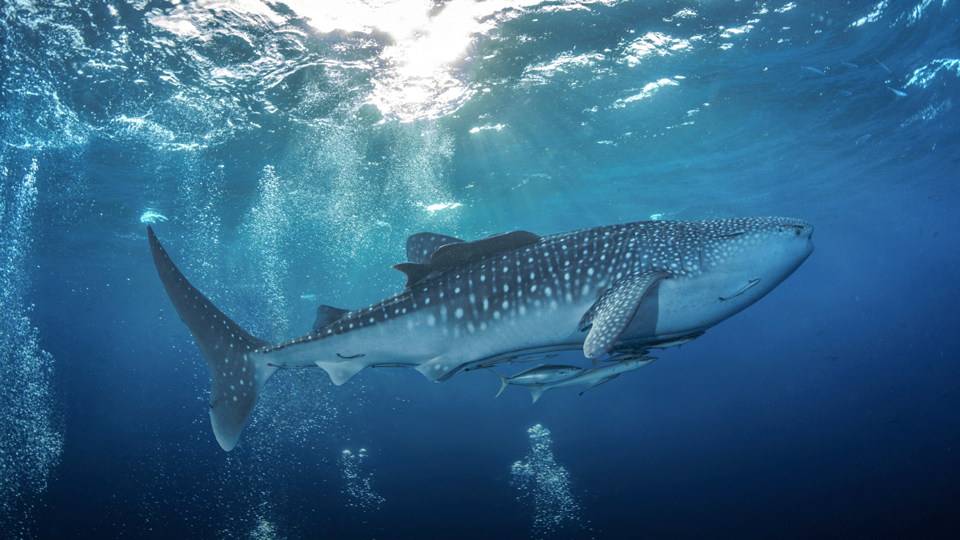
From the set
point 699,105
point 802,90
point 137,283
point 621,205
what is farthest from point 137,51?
point 137,283

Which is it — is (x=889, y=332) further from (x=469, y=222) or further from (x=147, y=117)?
(x=147, y=117)

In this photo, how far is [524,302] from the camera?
312 centimetres

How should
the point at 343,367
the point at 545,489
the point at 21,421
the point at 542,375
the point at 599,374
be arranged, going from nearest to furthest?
1. the point at 343,367
2. the point at 599,374
3. the point at 542,375
4. the point at 545,489
5. the point at 21,421

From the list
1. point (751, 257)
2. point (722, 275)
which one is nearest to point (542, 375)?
point (722, 275)

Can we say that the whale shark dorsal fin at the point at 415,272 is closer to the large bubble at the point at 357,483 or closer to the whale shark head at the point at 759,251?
the whale shark head at the point at 759,251

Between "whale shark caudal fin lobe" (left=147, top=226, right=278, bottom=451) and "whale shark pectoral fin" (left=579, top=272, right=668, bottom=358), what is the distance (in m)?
2.87

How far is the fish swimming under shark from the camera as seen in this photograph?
2.91 meters

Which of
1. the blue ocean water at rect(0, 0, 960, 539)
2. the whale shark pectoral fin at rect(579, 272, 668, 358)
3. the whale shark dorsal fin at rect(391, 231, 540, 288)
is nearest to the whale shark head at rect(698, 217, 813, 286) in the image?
the whale shark pectoral fin at rect(579, 272, 668, 358)

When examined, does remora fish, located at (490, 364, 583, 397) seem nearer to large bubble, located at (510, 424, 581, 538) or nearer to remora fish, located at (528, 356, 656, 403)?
remora fish, located at (528, 356, 656, 403)

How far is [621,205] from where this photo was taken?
92.1 ft

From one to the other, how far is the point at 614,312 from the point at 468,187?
64.7ft

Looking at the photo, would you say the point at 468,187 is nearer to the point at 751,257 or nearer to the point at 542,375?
A: the point at 542,375

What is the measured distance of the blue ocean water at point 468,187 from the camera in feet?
32.9

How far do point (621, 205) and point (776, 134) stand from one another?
34.3 ft
